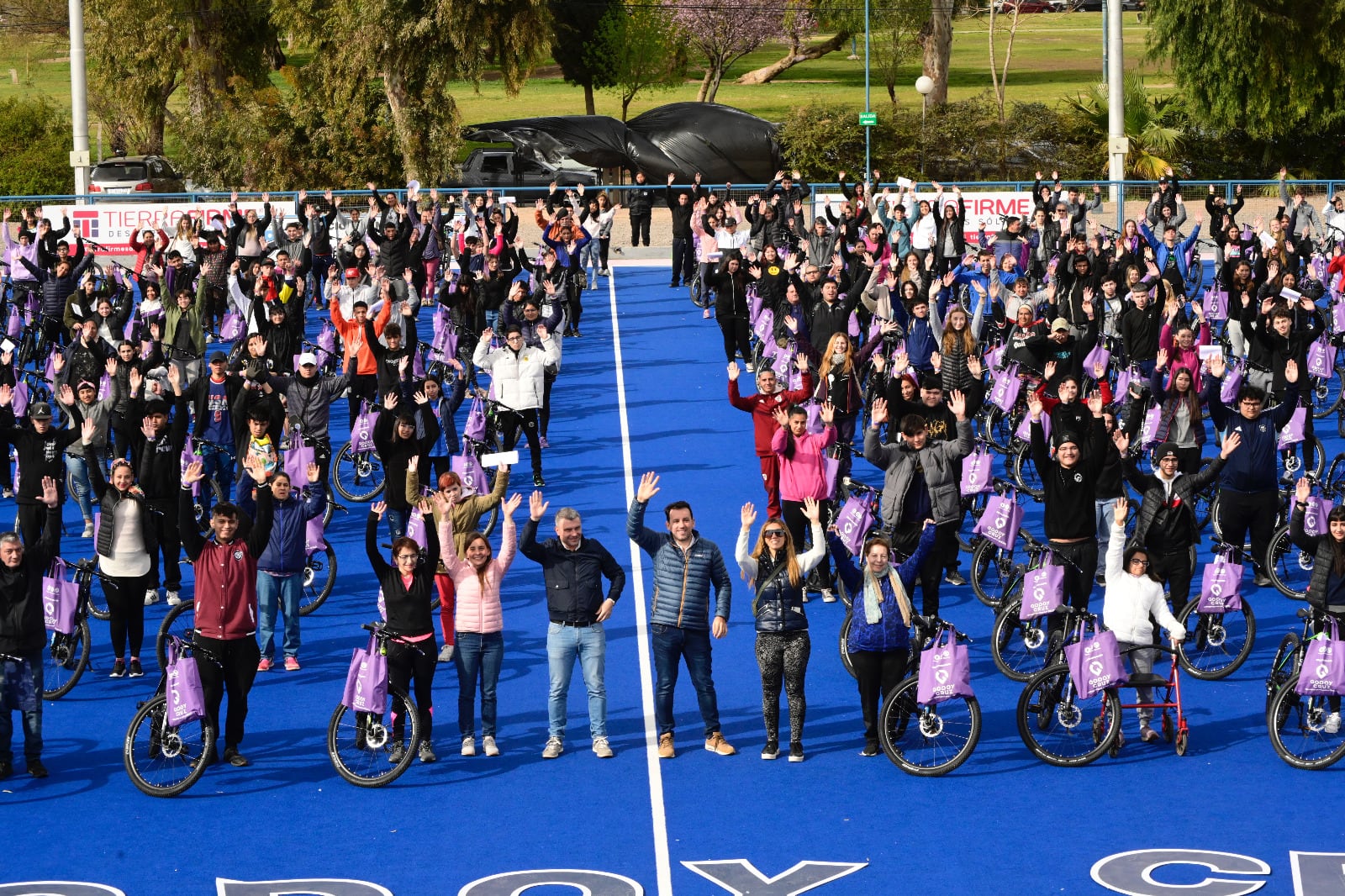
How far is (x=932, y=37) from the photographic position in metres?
58.7

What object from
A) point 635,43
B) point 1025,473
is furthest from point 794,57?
point 1025,473

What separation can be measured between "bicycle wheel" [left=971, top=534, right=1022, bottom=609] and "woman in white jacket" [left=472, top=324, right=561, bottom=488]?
5601 millimetres

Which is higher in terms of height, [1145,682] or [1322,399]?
[1322,399]

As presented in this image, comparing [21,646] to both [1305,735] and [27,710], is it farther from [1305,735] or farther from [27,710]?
[1305,735]

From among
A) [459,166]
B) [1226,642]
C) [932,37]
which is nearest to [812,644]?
[1226,642]

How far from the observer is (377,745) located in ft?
43.0

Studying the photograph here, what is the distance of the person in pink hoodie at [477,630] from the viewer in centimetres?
1335

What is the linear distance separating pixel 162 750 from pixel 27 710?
3.30 ft

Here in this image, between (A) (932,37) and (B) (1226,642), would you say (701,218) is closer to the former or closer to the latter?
(B) (1226,642)

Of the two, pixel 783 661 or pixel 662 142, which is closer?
pixel 783 661

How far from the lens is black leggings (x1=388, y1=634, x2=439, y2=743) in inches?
514

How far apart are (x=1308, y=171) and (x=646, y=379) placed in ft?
96.6

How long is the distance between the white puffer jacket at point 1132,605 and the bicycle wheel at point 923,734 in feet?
3.77

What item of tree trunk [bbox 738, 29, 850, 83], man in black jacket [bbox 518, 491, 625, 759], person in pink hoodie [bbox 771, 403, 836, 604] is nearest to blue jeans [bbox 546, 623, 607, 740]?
man in black jacket [bbox 518, 491, 625, 759]
